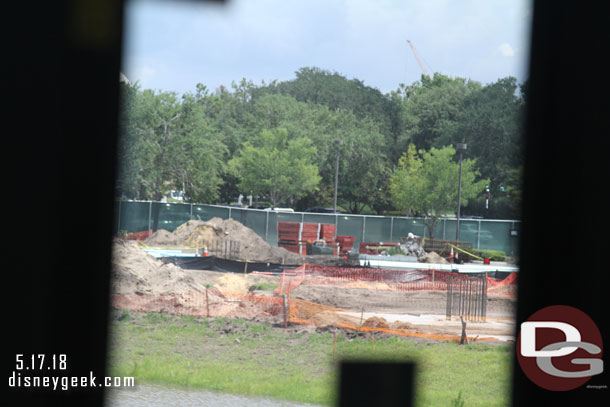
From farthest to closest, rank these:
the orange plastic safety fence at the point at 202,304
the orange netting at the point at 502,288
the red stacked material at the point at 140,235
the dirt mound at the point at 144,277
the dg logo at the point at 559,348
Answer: the red stacked material at the point at 140,235 → the orange netting at the point at 502,288 → the dirt mound at the point at 144,277 → the orange plastic safety fence at the point at 202,304 → the dg logo at the point at 559,348

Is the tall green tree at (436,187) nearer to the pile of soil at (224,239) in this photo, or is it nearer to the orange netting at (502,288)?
the pile of soil at (224,239)

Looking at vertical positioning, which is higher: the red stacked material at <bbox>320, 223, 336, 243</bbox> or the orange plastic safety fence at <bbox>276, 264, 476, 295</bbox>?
the red stacked material at <bbox>320, 223, 336, 243</bbox>

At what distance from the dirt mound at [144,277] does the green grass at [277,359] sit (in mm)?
2012

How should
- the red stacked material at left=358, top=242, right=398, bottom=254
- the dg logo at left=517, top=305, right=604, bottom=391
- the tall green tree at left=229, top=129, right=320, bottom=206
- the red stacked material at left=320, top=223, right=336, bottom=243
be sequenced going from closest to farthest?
1. the dg logo at left=517, top=305, right=604, bottom=391
2. the red stacked material at left=358, top=242, right=398, bottom=254
3. the red stacked material at left=320, top=223, right=336, bottom=243
4. the tall green tree at left=229, top=129, right=320, bottom=206

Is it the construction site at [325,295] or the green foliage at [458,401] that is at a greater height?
the construction site at [325,295]

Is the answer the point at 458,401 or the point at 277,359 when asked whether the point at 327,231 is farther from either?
the point at 458,401

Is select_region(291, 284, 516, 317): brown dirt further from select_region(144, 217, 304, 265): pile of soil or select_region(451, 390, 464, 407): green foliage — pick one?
select_region(144, 217, 304, 265): pile of soil

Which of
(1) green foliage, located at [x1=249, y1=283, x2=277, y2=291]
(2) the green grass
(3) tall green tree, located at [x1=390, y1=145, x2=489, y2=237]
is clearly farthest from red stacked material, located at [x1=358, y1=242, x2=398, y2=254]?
(2) the green grass

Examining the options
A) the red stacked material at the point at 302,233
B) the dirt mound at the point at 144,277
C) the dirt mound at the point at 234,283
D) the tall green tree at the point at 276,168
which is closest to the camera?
the dirt mound at the point at 144,277

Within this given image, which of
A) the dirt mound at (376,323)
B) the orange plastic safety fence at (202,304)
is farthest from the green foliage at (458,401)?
the orange plastic safety fence at (202,304)

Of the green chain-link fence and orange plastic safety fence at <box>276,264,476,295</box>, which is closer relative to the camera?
orange plastic safety fence at <box>276,264,476,295</box>

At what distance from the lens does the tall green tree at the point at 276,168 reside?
52.1 metres

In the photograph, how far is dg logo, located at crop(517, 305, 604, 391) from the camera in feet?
25.7

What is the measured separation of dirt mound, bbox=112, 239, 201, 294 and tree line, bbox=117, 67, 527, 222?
65.3 ft
